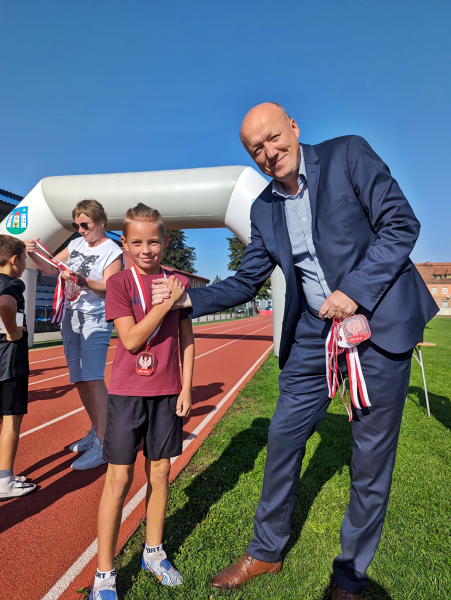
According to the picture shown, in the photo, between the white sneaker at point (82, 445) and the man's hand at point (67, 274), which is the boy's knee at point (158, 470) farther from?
the white sneaker at point (82, 445)

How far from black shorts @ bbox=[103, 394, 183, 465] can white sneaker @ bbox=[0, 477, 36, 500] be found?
1629mm

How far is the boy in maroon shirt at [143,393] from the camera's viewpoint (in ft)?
6.61

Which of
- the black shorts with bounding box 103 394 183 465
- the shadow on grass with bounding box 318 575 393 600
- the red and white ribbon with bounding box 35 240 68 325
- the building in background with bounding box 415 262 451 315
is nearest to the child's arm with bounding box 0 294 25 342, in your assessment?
the red and white ribbon with bounding box 35 240 68 325

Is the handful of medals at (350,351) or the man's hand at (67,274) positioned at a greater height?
the man's hand at (67,274)

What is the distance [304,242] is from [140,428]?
1.32m

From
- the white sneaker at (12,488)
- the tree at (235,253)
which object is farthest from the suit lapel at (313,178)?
the tree at (235,253)

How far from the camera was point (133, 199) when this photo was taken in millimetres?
9828

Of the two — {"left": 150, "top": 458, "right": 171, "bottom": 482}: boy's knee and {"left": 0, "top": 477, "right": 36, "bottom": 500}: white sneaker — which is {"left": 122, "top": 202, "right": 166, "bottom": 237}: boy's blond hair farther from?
{"left": 0, "top": 477, "right": 36, "bottom": 500}: white sneaker

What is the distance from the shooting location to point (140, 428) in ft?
6.98

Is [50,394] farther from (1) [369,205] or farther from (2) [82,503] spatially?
(1) [369,205]

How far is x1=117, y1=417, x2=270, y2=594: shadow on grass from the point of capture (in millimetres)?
2367

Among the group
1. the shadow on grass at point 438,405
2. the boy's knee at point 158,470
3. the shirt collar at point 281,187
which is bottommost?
the shadow on grass at point 438,405

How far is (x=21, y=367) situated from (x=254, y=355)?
10504 millimetres

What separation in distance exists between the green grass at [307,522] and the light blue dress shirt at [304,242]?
4.98 ft
